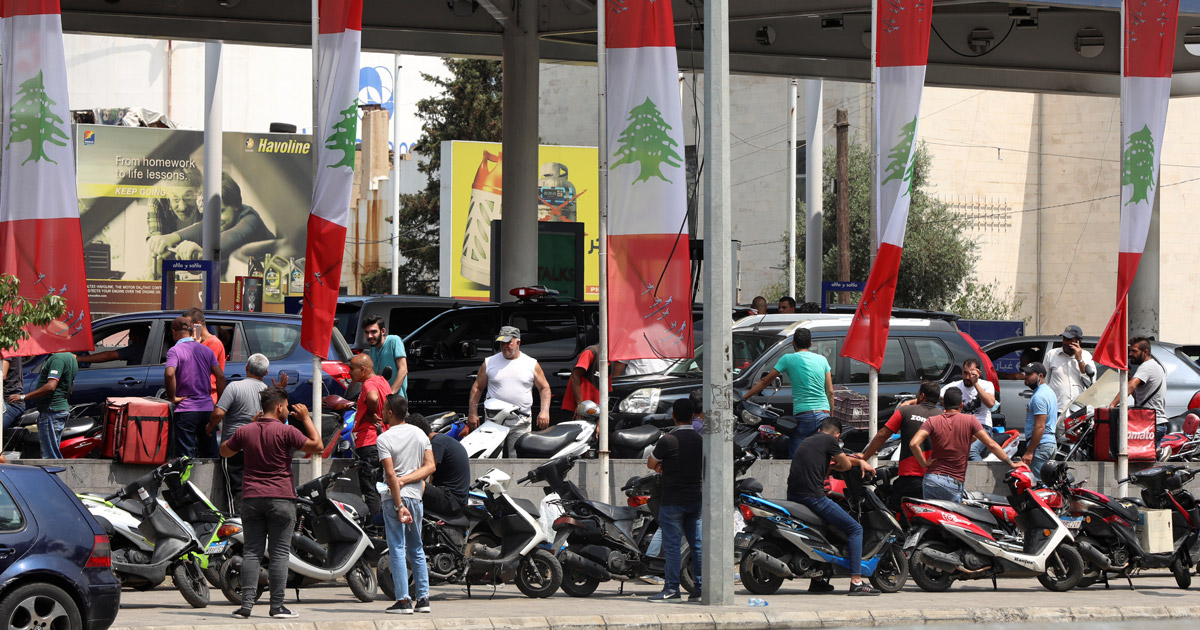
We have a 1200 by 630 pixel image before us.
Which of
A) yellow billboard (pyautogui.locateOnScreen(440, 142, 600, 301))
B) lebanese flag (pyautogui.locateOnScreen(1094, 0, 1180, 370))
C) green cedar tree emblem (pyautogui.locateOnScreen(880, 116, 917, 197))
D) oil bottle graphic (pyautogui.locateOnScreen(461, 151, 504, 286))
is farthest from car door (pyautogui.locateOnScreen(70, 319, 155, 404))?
oil bottle graphic (pyautogui.locateOnScreen(461, 151, 504, 286))

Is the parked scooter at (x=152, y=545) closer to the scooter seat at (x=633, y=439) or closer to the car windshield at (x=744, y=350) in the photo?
the scooter seat at (x=633, y=439)

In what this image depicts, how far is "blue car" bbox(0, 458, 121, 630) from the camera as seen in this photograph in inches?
340

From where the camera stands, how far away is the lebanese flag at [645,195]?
13.6 meters

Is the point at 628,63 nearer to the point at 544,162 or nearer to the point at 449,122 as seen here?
the point at 544,162

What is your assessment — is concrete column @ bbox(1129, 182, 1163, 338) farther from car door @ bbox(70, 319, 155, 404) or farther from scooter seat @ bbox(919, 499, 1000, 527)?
car door @ bbox(70, 319, 155, 404)

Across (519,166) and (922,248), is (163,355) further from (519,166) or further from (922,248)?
(922,248)

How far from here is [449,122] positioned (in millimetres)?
63469

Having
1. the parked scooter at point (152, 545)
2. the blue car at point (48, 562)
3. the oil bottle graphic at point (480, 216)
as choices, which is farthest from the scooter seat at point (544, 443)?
the oil bottle graphic at point (480, 216)

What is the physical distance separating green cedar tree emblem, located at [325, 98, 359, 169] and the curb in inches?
179

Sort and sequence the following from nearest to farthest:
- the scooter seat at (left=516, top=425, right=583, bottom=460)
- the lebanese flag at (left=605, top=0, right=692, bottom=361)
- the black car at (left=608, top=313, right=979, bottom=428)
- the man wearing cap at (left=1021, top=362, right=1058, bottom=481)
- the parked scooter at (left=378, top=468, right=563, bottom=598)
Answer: the parked scooter at (left=378, top=468, right=563, bottom=598) < the scooter seat at (left=516, top=425, right=583, bottom=460) < the lebanese flag at (left=605, top=0, right=692, bottom=361) < the man wearing cap at (left=1021, top=362, right=1058, bottom=481) < the black car at (left=608, top=313, right=979, bottom=428)

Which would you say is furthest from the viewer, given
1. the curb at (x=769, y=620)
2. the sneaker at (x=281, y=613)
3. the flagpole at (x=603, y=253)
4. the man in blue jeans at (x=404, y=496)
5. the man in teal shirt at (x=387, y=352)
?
the man in teal shirt at (x=387, y=352)

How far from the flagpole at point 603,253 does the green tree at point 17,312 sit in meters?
4.82

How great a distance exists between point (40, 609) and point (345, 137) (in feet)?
18.0

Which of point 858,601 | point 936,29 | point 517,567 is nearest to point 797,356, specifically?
point 858,601
